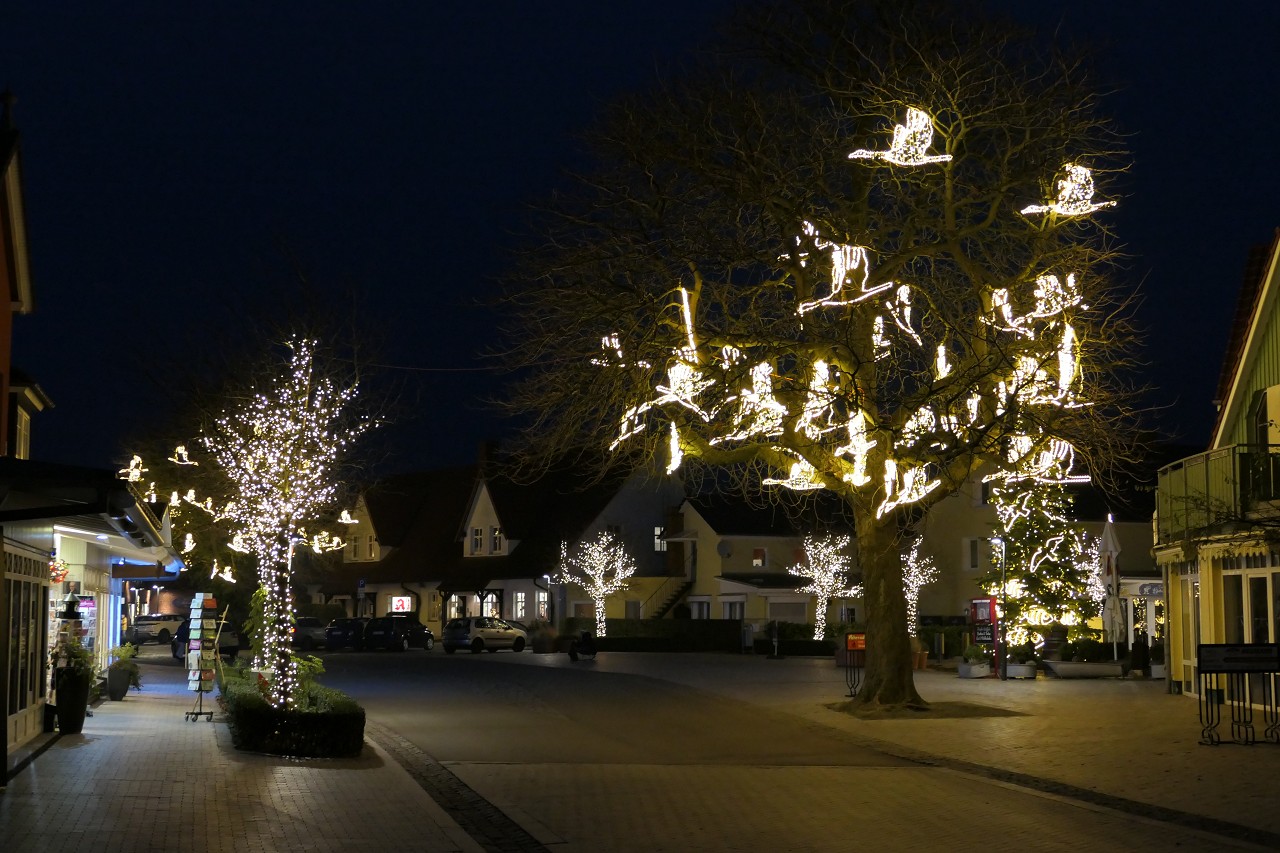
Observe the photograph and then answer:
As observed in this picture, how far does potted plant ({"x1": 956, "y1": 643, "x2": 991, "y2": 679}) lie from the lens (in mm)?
36844

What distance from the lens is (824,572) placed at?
5866cm

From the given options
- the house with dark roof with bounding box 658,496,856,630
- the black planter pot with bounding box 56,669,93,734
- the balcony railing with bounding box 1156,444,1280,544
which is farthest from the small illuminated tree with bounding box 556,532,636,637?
the black planter pot with bounding box 56,669,93,734

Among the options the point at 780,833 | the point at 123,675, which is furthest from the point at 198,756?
the point at 123,675

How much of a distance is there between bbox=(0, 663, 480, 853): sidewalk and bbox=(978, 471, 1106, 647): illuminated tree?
24.5 m

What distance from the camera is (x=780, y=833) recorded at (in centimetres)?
1256

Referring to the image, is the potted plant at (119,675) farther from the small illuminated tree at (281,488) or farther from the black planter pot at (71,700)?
the black planter pot at (71,700)

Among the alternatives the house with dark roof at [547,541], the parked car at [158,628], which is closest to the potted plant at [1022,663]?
the house with dark roof at [547,541]

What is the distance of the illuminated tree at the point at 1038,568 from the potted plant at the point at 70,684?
1015 inches

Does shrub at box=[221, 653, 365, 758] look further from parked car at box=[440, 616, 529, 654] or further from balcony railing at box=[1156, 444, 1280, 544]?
parked car at box=[440, 616, 529, 654]

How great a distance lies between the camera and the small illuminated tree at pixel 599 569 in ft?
198

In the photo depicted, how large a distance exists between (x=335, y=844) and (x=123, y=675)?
17.8 meters

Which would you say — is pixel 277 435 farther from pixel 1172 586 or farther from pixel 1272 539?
pixel 1172 586

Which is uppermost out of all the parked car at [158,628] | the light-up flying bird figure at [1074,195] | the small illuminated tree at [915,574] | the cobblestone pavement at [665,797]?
the light-up flying bird figure at [1074,195]

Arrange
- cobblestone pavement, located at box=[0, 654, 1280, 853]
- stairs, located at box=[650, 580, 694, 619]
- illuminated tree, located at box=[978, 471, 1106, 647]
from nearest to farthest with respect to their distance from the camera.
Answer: cobblestone pavement, located at box=[0, 654, 1280, 853] → illuminated tree, located at box=[978, 471, 1106, 647] → stairs, located at box=[650, 580, 694, 619]
